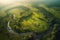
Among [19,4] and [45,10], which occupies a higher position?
[19,4]

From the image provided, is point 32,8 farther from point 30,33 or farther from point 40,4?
point 30,33

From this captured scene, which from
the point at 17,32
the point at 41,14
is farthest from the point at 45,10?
the point at 17,32

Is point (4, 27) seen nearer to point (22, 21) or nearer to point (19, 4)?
point (22, 21)

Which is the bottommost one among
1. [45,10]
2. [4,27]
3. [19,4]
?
[4,27]

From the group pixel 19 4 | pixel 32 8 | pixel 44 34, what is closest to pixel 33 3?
pixel 32 8

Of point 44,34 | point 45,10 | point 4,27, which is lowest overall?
point 44,34

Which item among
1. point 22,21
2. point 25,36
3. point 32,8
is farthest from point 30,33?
point 32,8

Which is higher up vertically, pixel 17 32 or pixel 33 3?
pixel 33 3

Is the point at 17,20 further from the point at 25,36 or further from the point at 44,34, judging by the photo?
the point at 44,34
